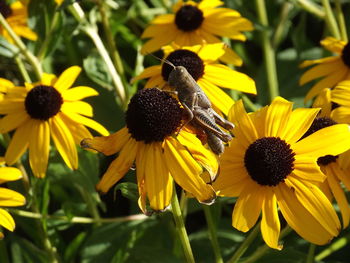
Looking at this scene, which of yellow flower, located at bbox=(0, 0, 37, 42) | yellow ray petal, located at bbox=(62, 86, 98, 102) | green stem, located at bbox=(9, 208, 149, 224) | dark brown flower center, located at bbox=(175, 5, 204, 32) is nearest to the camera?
green stem, located at bbox=(9, 208, 149, 224)

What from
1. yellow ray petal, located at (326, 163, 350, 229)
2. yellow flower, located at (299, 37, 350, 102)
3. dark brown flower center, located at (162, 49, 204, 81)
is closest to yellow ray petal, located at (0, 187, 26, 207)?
dark brown flower center, located at (162, 49, 204, 81)

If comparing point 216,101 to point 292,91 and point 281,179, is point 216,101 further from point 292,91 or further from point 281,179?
point 292,91

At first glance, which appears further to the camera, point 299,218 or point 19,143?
point 19,143

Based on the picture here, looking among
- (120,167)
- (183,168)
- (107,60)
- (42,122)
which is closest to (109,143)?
(120,167)

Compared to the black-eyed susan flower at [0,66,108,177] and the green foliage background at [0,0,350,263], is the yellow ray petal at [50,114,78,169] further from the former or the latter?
the green foliage background at [0,0,350,263]

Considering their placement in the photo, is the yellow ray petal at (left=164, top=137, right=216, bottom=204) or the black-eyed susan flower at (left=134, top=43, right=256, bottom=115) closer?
the yellow ray petal at (left=164, top=137, right=216, bottom=204)

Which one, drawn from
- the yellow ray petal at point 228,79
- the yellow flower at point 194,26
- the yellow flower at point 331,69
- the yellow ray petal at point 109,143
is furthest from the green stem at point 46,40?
the yellow flower at point 331,69

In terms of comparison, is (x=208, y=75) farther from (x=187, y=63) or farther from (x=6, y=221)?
(x=6, y=221)

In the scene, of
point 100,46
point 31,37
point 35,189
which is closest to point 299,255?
Result: point 35,189
